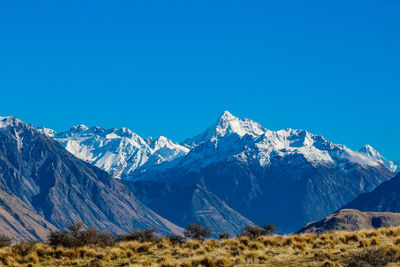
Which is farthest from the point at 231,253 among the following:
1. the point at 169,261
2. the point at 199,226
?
the point at 199,226

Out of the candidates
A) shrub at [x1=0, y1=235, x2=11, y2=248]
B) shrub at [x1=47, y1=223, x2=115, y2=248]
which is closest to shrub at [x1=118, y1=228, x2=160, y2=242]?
shrub at [x1=47, y1=223, x2=115, y2=248]

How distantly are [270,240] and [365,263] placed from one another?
14.0m

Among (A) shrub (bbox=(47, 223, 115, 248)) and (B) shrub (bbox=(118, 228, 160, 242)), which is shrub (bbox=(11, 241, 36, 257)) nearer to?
(A) shrub (bbox=(47, 223, 115, 248))

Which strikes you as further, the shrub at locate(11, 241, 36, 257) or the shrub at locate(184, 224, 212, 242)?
the shrub at locate(184, 224, 212, 242)

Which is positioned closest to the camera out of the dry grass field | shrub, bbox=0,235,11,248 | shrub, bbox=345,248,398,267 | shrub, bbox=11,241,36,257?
shrub, bbox=345,248,398,267

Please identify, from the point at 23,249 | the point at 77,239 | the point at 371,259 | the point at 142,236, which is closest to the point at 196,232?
the point at 142,236

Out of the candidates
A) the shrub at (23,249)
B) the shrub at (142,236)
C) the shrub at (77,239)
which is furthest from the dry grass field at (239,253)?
the shrub at (142,236)

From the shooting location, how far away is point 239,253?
42656mm

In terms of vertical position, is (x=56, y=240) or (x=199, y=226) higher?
(x=199, y=226)

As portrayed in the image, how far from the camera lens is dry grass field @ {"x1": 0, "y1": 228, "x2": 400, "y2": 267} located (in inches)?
Answer: 1485

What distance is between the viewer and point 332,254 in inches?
1537

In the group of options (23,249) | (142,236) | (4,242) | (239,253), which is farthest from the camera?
(142,236)

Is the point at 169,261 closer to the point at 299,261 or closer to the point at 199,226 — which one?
the point at 299,261

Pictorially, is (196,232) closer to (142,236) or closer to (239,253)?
(142,236)
